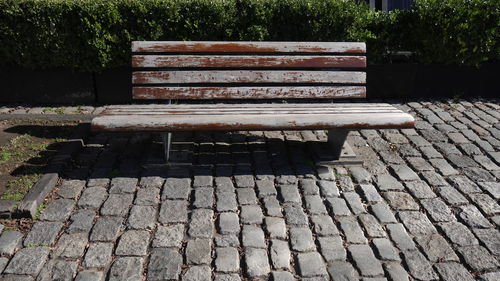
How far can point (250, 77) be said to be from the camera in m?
A: 4.89

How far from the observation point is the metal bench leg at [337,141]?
461 cm

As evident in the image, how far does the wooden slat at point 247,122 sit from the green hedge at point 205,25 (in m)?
1.94

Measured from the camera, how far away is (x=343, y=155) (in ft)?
15.3

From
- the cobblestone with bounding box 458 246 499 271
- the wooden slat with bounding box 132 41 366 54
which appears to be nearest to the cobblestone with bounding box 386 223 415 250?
the cobblestone with bounding box 458 246 499 271

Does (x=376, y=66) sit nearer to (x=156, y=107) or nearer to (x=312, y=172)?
(x=312, y=172)

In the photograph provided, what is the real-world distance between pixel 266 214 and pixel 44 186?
5.49 feet

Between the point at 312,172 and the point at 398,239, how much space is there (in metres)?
1.11

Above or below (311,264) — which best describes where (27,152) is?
above

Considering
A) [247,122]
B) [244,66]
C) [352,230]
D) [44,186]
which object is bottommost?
[352,230]

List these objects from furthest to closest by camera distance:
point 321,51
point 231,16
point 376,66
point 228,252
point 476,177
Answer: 1. point 376,66
2. point 231,16
3. point 321,51
4. point 476,177
5. point 228,252

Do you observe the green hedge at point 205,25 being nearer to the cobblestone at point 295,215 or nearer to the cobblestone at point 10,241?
the cobblestone at point 295,215

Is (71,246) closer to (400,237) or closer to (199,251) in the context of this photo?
(199,251)

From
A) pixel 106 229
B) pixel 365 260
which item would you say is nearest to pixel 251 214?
pixel 365 260

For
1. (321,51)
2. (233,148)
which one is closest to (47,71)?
(233,148)
